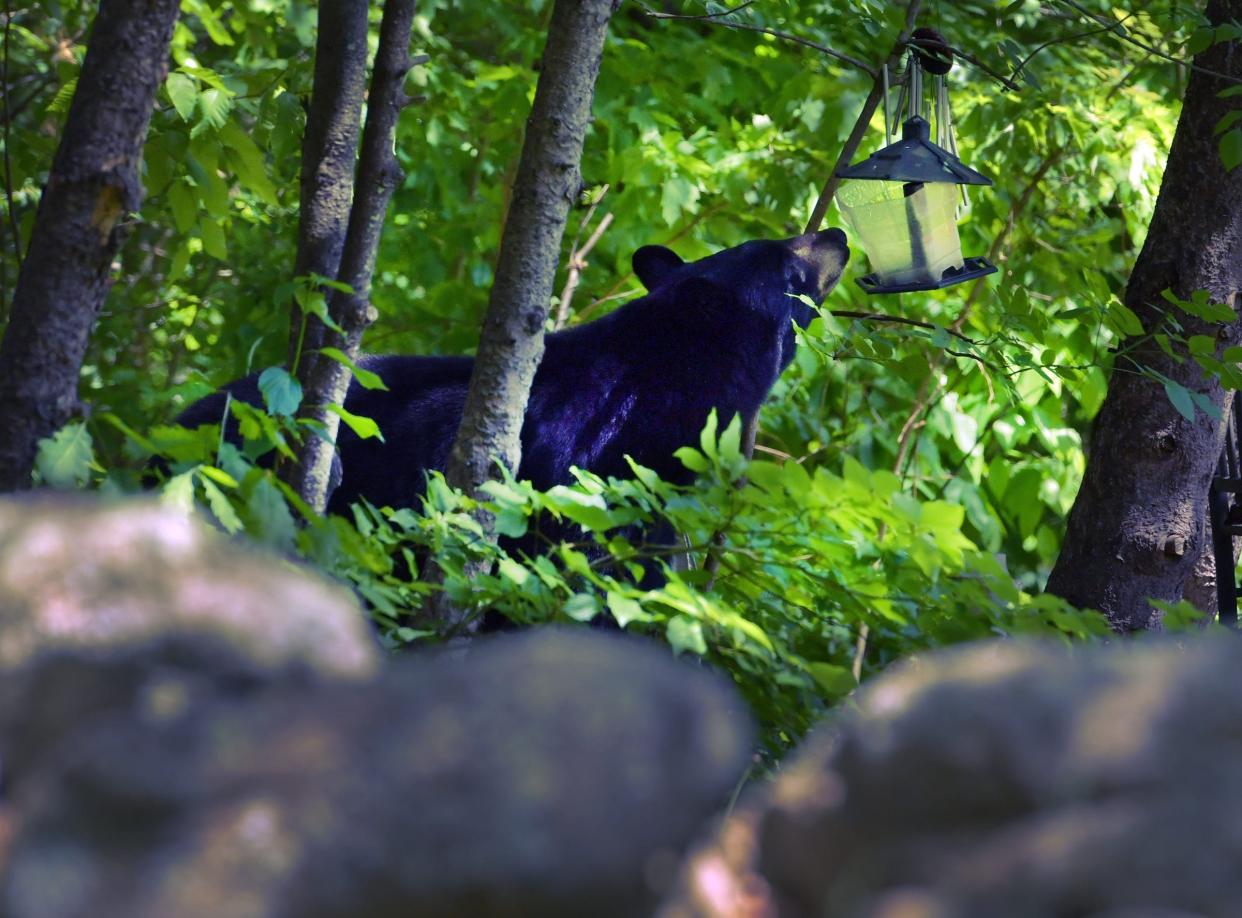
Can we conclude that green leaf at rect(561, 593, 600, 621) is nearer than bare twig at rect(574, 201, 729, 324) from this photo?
Yes

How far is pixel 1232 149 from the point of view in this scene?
2.51 m

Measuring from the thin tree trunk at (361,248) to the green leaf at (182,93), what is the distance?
1.04 feet

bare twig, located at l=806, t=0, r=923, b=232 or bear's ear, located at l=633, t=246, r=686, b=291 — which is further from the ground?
bare twig, located at l=806, t=0, r=923, b=232

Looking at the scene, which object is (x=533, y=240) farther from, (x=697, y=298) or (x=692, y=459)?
(x=697, y=298)

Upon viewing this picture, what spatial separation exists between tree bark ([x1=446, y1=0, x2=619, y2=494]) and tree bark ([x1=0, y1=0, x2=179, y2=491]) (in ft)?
2.51

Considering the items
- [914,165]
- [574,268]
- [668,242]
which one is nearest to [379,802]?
[914,165]

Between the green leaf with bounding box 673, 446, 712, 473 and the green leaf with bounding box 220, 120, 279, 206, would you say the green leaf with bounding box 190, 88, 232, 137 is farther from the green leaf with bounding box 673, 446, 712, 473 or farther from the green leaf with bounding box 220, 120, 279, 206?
the green leaf with bounding box 673, 446, 712, 473

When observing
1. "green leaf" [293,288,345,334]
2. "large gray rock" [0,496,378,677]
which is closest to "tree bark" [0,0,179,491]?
"green leaf" [293,288,345,334]

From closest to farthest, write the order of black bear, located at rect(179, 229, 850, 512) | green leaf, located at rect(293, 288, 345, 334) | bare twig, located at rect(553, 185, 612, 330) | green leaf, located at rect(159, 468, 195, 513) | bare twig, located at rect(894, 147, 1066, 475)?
1. green leaf, located at rect(159, 468, 195, 513)
2. green leaf, located at rect(293, 288, 345, 334)
3. black bear, located at rect(179, 229, 850, 512)
4. bare twig, located at rect(553, 185, 612, 330)
5. bare twig, located at rect(894, 147, 1066, 475)

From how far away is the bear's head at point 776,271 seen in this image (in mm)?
3750

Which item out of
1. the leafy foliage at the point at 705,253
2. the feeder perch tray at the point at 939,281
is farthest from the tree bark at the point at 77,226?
the feeder perch tray at the point at 939,281

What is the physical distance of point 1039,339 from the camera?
2.69 metres

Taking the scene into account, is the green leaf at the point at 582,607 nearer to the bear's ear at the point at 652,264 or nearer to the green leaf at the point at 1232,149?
the green leaf at the point at 1232,149

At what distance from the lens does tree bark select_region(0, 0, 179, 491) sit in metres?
1.70
